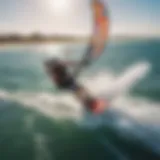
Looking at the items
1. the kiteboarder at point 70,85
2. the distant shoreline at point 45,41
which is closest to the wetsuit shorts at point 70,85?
the kiteboarder at point 70,85

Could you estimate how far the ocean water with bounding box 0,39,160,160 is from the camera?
→ 0.91 meters

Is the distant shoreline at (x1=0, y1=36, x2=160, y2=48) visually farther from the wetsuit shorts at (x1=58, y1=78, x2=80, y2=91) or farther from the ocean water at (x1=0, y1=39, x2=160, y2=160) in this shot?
the wetsuit shorts at (x1=58, y1=78, x2=80, y2=91)

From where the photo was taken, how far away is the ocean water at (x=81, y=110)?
0.91 m

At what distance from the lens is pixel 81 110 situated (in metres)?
0.91

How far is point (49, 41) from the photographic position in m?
0.93

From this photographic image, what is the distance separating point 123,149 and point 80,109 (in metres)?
0.18

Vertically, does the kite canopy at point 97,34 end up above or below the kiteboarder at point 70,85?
above

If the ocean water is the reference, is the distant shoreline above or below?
above

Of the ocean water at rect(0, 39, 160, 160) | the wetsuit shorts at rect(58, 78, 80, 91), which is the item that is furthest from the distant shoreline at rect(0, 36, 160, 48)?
the wetsuit shorts at rect(58, 78, 80, 91)

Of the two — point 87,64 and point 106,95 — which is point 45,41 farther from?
point 106,95

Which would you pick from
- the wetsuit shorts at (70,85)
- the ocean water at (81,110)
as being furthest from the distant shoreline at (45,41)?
the wetsuit shorts at (70,85)

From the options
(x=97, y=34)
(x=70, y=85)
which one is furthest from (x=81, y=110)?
(x=97, y=34)

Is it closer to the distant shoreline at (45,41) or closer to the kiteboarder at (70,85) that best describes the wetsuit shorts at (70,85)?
the kiteboarder at (70,85)

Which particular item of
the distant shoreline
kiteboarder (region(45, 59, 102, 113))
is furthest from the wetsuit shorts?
the distant shoreline
